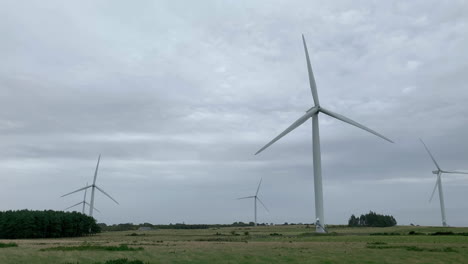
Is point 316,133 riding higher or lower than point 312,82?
lower

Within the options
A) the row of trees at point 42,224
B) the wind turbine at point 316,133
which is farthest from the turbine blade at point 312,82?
the row of trees at point 42,224

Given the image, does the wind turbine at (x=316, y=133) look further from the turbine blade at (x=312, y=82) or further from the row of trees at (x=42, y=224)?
the row of trees at (x=42, y=224)

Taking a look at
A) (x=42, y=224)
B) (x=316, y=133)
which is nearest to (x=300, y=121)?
(x=316, y=133)

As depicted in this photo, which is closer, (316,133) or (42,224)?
(316,133)

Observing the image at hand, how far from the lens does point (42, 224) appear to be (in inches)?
5359

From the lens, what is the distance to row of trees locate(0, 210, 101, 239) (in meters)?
133

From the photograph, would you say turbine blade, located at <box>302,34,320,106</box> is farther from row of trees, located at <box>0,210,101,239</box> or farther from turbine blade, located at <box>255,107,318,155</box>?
row of trees, located at <box>0,210,101,239</box>

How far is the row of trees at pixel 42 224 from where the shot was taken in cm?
13288

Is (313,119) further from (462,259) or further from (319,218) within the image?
(462,259)

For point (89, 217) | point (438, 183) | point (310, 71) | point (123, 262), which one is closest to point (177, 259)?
point (123, 262)

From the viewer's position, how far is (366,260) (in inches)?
1517

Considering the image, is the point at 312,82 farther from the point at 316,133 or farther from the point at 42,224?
the point at 42,224

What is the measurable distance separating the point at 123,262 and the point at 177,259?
7.36 m

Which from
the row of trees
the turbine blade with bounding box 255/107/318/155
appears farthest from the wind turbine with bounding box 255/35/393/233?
the row of trees
